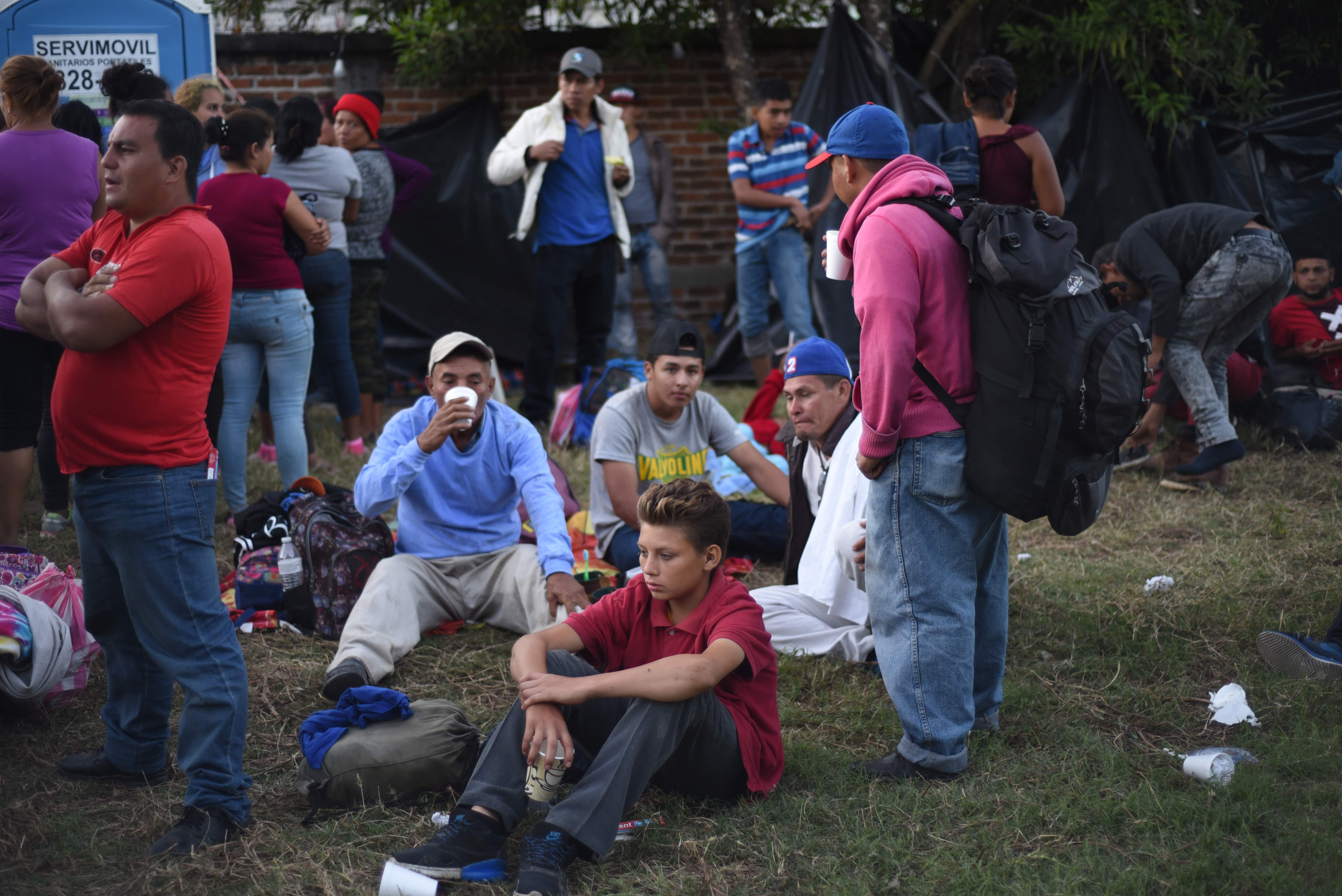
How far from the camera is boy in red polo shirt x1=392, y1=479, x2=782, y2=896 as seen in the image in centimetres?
263

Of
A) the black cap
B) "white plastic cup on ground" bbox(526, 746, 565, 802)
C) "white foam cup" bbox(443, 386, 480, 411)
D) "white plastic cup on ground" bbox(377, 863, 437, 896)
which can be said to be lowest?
"white plastic cup on ground" bbox(377, 863, 437, 896)

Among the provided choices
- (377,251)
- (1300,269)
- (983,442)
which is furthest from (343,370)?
(1300,269)

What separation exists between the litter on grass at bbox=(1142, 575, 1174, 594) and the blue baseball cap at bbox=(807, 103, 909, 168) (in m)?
2.32

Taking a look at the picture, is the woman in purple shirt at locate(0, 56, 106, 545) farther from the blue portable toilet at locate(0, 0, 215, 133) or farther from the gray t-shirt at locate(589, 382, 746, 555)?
the gray t-shirt at locate(589, 382, 746, 555)

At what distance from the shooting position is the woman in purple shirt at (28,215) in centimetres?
434

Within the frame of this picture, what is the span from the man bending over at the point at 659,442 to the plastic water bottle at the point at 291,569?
47.5 inches

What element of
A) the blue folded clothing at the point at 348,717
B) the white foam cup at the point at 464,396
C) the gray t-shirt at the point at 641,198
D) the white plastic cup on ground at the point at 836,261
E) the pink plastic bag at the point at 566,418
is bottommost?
the pink plastic bag at the point at 566,418

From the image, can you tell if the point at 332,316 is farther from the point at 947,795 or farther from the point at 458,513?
the point at 947,795

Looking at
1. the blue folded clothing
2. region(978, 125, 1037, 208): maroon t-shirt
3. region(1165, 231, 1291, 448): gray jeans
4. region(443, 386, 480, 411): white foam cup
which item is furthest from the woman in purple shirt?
region(1165, 231, 1291, 448): gray jeans

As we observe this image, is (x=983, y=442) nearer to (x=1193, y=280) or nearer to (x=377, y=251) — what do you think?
(x=1193, y=280)

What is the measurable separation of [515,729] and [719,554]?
26.7 inches

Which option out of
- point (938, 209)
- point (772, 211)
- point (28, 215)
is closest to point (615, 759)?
point (938, 209)

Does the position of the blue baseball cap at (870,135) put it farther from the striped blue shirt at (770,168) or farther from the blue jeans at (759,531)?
the striped blue shirt at (770,168)

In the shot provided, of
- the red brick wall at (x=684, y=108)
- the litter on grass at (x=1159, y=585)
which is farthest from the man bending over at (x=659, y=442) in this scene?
the red brick wall at (x=684, y=108)
